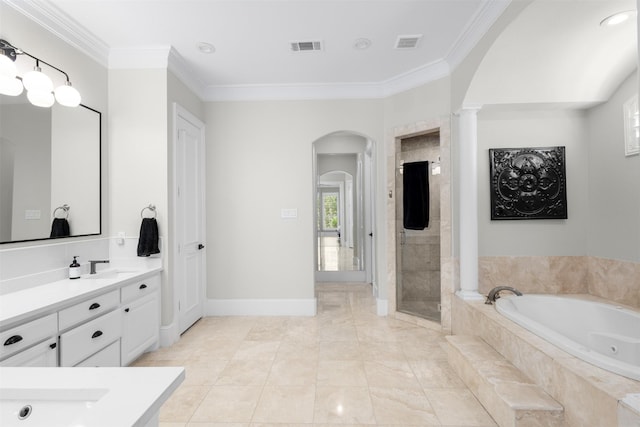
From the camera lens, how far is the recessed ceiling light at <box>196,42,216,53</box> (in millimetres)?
2896

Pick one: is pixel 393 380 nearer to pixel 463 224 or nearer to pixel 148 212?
pixel 463 224

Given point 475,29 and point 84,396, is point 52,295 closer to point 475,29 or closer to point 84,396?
point 84,396

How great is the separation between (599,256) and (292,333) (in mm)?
3123

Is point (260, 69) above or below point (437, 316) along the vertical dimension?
above

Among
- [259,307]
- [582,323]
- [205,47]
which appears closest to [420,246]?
[582,323]

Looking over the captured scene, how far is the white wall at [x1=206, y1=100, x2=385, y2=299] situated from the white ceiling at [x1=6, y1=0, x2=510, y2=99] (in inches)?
16.1

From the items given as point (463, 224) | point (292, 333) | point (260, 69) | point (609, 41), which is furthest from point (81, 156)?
point (609, 41)

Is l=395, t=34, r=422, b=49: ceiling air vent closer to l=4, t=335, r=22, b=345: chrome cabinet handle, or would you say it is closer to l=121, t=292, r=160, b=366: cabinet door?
l=121, t=292, r=160, b=366: cabinet door

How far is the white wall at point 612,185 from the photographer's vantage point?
277cm

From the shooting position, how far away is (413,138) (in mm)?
3725

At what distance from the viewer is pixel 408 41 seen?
2908 mm

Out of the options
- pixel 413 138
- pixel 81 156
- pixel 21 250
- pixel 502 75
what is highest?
pixel 502 75

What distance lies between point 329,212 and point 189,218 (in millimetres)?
2230

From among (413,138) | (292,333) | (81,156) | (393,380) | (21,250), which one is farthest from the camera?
(413,138)
